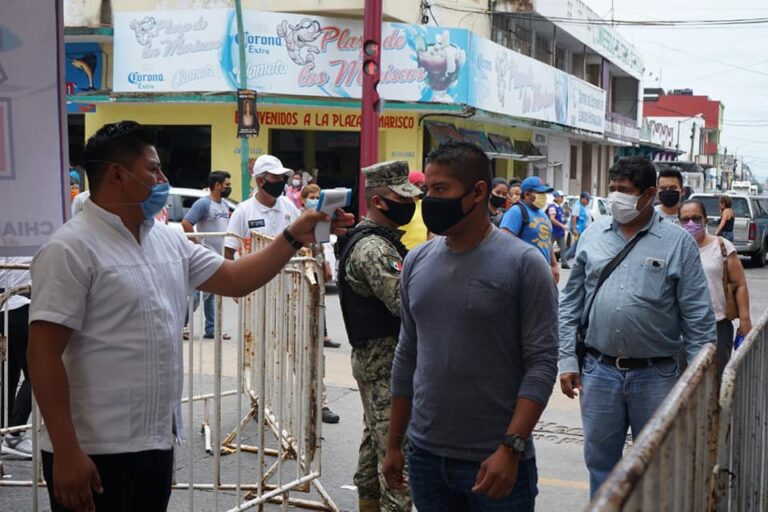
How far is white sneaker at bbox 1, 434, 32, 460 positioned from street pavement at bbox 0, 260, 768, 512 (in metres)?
0.05

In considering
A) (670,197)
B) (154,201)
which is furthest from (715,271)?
(154,201)

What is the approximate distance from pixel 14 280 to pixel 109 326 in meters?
3.06

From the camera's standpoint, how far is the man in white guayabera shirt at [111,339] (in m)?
3.02

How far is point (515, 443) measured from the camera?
3143 mm

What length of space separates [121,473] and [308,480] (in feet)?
7.44

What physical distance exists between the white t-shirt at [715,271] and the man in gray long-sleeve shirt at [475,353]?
3.63m

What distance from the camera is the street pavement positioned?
578cm

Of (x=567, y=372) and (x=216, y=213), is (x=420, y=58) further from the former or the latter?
(x=567, y=372)

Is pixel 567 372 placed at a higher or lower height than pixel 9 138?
lower

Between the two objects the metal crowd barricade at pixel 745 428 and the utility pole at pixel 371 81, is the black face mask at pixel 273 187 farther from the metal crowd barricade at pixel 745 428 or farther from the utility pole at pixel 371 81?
the metal crowd barricade at pixel 745 428

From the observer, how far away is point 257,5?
24.3m

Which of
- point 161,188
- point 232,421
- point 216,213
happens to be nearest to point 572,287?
point 161,188

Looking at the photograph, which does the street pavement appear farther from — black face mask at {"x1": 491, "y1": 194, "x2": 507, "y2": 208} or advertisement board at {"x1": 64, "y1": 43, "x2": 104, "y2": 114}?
advertisement board at {"x1": 64, "y1": 43, "x2": 104, "y2": 114}

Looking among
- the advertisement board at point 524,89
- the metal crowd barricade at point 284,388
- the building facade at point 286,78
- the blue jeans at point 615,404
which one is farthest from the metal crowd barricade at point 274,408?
the advertisement board at point 524,89
